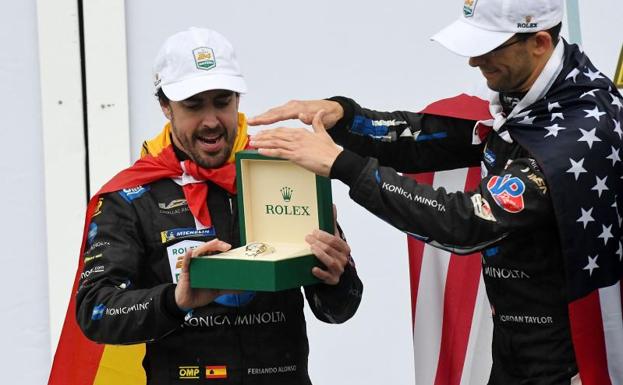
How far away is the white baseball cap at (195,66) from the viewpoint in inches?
98.9

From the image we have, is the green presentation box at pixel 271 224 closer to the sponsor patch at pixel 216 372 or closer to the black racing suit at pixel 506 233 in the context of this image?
the black racing suit at pixel 506 233

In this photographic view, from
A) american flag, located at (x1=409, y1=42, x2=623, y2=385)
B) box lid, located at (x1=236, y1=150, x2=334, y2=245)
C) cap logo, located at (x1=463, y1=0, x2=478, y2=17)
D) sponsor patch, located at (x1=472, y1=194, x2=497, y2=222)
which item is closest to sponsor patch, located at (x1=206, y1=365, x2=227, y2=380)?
box lid, located at (x1=236, y1=150, x2=334, y2=245)

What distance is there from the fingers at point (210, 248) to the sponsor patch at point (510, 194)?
1.78 ft

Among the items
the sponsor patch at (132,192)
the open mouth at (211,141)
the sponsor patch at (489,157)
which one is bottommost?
the sponsor patch at (132,192)

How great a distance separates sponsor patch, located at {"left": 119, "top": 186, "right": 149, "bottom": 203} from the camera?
2566mm

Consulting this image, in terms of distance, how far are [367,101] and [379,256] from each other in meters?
0.46

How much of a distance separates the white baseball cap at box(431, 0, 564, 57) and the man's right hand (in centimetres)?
37

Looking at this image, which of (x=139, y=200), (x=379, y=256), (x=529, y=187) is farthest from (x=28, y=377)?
(x=529, y=187)

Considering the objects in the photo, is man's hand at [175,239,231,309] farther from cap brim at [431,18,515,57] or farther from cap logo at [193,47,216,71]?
cap brim at [431,18,515,57]

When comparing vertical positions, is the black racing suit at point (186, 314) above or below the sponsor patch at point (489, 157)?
below

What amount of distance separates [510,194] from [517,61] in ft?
0.99

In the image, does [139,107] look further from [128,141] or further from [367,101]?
[367,101]

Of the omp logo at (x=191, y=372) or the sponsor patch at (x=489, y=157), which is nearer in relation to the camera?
the omp logo at (x=191, y=372)

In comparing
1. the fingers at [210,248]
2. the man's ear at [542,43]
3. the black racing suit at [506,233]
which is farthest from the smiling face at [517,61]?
the fingers at [210,248]
